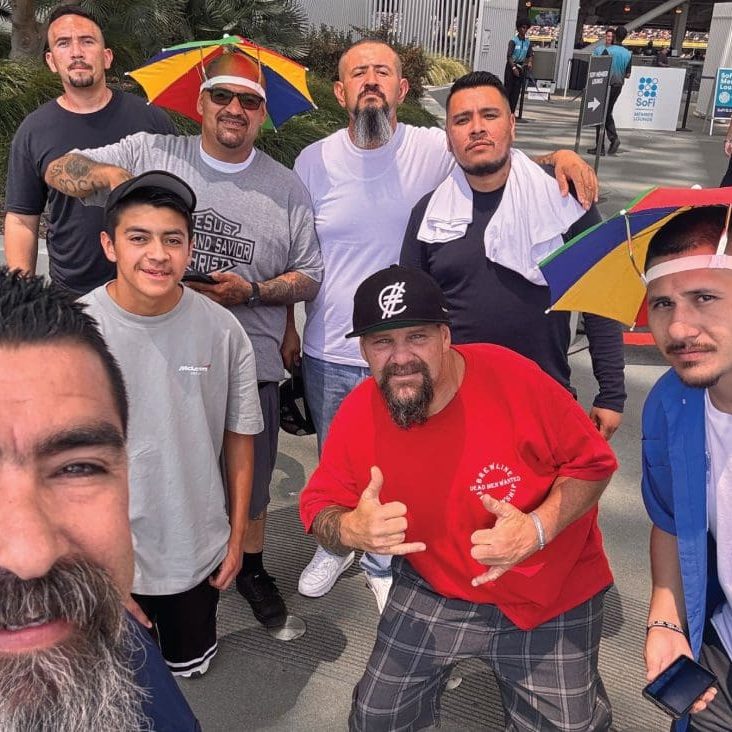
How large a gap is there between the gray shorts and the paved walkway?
0.50 metres

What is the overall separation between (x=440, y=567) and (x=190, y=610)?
894mm

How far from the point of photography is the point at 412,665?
221 cm

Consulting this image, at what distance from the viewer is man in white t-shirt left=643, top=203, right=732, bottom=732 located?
1.84m

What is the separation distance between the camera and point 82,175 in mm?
2820

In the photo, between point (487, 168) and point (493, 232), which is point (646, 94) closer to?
point (487, 168)

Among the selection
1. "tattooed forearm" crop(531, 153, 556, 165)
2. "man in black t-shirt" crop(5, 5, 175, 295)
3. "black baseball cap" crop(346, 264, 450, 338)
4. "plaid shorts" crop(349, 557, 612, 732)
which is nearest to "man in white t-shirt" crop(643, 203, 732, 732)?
"plaid shorts" crop(349, 557, 612, 732)

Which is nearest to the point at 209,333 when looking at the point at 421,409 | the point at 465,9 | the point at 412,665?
the point at 421,409

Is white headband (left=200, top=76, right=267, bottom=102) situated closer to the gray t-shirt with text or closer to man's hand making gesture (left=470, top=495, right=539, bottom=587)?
the gray t-shirt with text

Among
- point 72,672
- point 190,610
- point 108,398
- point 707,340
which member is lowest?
point 190,610

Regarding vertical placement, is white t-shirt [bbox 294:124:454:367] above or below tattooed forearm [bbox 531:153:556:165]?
below

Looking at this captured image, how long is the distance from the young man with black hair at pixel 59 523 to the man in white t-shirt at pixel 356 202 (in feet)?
6.91

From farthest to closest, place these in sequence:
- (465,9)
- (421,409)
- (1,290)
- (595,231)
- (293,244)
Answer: (465,9) < (293,244) < (421,409) < (595,231) < (1,290)

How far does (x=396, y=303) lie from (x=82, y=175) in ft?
4.79

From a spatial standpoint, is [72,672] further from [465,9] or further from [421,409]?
[465,9]
